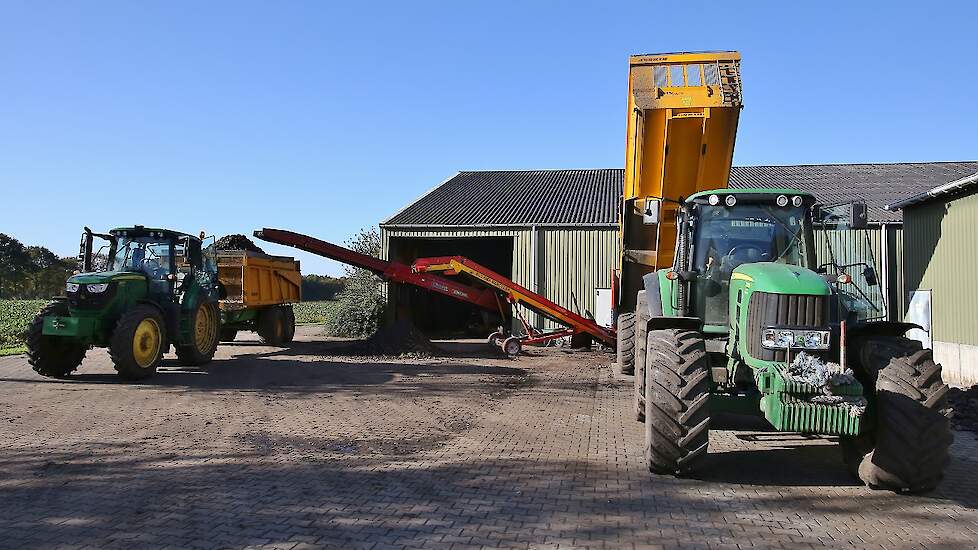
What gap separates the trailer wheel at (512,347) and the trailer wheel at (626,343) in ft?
16.6

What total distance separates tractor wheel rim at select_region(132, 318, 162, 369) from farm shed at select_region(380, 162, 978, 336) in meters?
9.27

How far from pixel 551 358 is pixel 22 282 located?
5621 centimetres

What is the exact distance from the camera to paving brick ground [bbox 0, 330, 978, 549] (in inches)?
188

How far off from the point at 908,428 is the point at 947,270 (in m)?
9.13

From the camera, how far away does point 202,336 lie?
1418 centimetres

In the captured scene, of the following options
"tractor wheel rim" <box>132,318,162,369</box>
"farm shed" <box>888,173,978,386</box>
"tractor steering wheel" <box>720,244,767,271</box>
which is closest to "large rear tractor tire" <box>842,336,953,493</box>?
"tractor steering wheel" <box>720,244,767,271</box>

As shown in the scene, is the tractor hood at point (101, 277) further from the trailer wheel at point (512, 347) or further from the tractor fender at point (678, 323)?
the tractor fender at point (678, 323)

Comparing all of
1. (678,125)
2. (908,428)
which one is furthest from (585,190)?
(908,428)

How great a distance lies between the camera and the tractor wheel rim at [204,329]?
14.0 metres

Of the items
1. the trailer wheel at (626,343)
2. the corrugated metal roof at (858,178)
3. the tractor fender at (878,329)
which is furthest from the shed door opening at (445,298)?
the tractor fender at (878,329)

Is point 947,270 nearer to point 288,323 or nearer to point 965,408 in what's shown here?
point 965,408

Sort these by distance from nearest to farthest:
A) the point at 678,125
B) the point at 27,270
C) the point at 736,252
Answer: the point at 736,252 < the point at 678,125 < the point at 27,270

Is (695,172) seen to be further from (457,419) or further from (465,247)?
(465,247)

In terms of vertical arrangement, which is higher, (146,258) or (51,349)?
(146,258)
